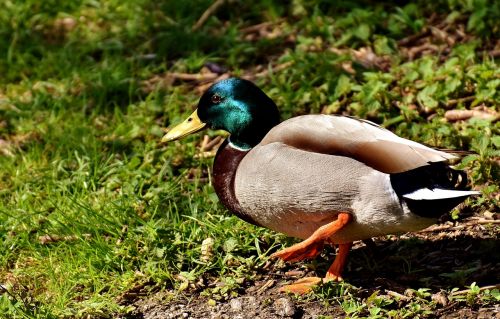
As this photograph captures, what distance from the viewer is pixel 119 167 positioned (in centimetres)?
532

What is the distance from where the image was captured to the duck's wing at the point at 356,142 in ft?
12.4

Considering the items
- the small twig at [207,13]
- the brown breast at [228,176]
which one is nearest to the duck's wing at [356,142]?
the brown breast at [228,176]

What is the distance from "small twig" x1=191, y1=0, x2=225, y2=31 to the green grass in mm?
53

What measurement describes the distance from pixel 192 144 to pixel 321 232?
177 centimetres

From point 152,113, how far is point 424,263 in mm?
2316

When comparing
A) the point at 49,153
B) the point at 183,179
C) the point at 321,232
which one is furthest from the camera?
the point at 49,153

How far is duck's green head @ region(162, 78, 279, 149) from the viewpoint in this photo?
440cm

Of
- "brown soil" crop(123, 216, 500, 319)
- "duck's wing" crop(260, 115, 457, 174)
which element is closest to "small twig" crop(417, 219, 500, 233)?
"brown soil" crop(123, 216, 500, 319)

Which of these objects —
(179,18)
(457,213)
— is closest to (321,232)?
(457,213)

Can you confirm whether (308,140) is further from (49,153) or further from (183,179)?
(49,153)

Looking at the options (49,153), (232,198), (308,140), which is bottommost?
(49,153)

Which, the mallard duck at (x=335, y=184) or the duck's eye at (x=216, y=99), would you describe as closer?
the mallard duck at (x=335, y=184)

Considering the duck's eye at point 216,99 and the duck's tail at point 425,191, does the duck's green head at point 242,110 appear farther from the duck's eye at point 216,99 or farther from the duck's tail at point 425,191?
the duck's tail at point 425,191

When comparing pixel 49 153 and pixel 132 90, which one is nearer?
pixel 49 153
